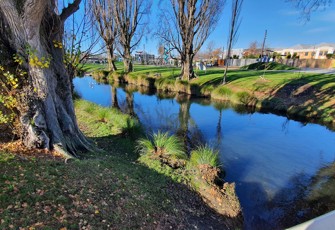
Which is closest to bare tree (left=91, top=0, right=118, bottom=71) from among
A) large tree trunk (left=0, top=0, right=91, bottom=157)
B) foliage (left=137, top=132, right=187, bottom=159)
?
large tree trunk (left=0, top=0, right=91, bottom=157)

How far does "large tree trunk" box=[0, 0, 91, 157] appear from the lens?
12.4ft

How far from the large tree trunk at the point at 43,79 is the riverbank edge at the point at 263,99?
11844 millimetres

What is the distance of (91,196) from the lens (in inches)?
129

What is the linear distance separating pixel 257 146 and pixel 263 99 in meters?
7.82

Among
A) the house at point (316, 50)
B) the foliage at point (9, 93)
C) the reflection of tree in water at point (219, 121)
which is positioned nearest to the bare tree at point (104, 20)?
the foliage at point (9, 93)

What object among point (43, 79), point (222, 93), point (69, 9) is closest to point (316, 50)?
point (222, 93)

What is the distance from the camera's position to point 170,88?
20.5 m

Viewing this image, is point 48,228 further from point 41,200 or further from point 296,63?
point 296,63

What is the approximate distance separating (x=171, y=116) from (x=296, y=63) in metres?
34.1

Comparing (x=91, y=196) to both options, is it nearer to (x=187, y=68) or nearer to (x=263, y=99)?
(x=263, y=99)

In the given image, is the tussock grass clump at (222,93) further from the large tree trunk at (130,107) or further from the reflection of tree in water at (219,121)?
the large tree trunk at (130,107)

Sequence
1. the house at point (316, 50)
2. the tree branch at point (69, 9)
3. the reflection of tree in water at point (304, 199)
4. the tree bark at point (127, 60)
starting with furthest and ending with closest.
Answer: the house at point (316, 50) → the tree bark at point (127, 60) → the tree branch at point (69, 9) → the reflection of tree in water at point (304, 199)

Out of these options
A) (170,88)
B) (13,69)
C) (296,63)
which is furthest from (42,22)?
(296,63)

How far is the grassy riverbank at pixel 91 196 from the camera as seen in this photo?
267 centimetres
